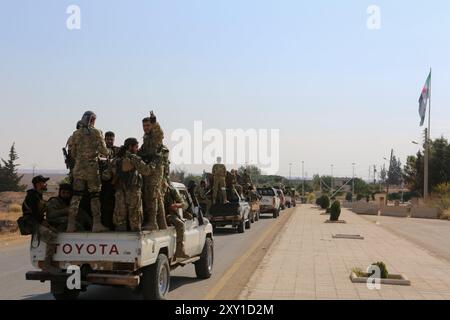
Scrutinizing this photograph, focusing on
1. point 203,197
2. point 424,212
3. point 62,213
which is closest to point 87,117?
point 62,213

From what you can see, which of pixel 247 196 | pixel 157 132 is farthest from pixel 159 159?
pixel 247 196

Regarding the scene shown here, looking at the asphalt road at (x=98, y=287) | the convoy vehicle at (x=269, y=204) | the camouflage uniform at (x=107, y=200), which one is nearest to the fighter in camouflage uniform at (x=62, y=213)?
the camouflage uniform at (x=107, y=200)

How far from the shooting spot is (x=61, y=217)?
9.30m

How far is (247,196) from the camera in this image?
31828 millimetres

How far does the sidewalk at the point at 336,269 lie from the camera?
10.4 metres

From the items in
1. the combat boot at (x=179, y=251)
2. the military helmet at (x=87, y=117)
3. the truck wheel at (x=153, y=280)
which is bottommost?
the truck wheel at (x=153, y=280)

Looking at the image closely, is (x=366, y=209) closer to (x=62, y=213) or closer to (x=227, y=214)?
(x=227, y=214)

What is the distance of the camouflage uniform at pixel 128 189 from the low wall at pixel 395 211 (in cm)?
4125

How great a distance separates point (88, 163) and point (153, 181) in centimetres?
99

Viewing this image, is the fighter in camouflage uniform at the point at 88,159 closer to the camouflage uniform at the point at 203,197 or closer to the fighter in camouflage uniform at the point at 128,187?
the fighter in camouflage uniform at the point at 128,187

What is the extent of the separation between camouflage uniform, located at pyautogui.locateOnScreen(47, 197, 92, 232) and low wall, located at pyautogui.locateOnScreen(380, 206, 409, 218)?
41.2 m
